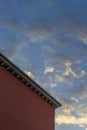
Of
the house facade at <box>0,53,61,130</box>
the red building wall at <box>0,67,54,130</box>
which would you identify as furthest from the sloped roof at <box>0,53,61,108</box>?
the red building wall at <box>0,67,54,130</box>

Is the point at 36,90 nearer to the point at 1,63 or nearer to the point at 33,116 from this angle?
the point at 33,116

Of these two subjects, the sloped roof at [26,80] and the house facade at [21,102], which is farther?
the sloped roof at [26,80]

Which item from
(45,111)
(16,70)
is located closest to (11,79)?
(16,70)

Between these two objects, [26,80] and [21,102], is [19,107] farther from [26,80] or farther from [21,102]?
[26,80]

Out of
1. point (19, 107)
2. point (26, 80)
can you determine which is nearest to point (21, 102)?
point (19, 107)

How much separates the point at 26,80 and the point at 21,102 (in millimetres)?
1876

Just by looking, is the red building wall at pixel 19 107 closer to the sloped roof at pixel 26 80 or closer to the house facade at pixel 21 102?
the house facade at pixel 21 102

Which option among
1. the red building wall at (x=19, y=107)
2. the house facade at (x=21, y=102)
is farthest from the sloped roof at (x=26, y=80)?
the red building wall at (x=19, y=107)

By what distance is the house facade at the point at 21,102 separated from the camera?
83.5ft

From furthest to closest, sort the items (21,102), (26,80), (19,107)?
(26,80)
(21,102)
(19,107)

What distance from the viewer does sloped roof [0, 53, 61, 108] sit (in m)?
25.6

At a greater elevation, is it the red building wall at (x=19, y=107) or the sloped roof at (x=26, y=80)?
the sloped roof at (x=26, y=80)

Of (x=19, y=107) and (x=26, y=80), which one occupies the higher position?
(x=26, y=80)

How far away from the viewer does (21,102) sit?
2762 centimetres
